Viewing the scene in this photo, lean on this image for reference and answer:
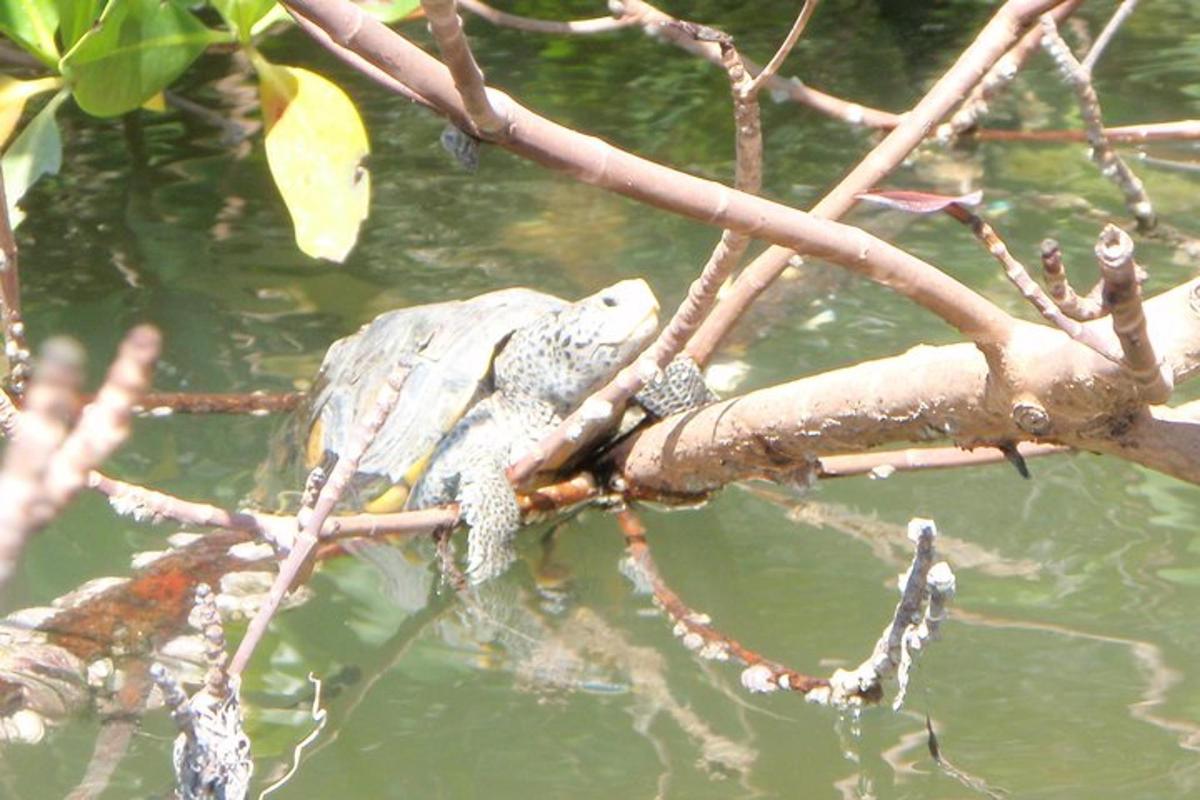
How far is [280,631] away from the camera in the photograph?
229 cm

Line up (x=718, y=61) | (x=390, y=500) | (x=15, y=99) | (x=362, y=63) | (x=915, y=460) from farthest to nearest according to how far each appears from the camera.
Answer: (x=15, y=99) → (x=390, y=500) → (x=718, y=61) → (x=915, y=460) → (x=362, y=63)

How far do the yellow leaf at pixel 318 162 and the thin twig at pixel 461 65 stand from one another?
1.92 m

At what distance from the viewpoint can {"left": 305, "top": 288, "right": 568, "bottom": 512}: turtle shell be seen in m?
2.85

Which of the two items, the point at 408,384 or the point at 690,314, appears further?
the point at 408,384

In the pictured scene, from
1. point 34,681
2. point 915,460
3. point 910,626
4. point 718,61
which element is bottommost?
point 34,681

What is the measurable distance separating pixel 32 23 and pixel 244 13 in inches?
16.5

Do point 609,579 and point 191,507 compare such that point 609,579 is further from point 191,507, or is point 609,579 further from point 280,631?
point 191,507

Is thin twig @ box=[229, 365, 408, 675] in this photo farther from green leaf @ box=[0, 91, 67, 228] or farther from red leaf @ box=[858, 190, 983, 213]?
green leaf @ box=[0, 91, 67, 228]

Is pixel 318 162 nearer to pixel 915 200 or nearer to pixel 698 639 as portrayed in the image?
pixel 698 639

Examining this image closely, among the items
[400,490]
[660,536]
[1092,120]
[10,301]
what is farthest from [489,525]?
[1092,120]

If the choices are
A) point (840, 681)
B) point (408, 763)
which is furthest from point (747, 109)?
point (408, 763)

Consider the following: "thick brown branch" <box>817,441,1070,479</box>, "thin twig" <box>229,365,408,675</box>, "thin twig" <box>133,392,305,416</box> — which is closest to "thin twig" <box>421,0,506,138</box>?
"thin twig" <box>229,365,408,675</box>

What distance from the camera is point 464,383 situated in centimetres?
293

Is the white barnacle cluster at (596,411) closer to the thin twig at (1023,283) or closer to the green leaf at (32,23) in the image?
the thin twig at (1023,283)
